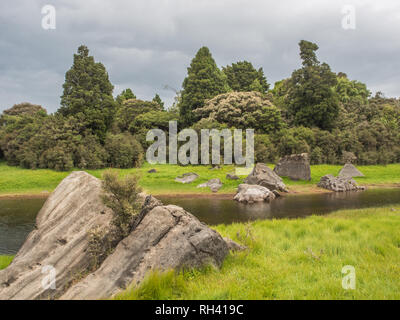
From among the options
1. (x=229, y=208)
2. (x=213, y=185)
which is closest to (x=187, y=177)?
(x=213, y=185)

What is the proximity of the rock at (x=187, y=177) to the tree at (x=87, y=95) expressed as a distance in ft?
51.5

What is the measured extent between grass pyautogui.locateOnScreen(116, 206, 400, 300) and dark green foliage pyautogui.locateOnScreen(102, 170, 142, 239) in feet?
7.05

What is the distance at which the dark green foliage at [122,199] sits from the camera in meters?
7.68

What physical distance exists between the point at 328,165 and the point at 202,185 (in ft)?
80.9

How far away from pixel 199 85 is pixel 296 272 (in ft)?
167

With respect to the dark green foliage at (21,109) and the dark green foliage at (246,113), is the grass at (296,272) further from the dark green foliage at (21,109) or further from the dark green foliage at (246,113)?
the dark green foliage at (21,109)

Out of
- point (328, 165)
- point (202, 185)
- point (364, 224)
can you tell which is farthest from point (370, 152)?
point (364, 224)

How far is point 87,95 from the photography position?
4000 cm

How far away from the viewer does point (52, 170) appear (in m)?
35.6

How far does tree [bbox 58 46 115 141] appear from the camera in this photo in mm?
39812

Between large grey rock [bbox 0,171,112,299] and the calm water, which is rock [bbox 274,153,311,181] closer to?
the calm water

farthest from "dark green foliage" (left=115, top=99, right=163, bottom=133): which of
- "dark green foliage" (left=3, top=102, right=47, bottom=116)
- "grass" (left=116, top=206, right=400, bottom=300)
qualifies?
"grass" (left=116, top=206, right=400, bottom=300)

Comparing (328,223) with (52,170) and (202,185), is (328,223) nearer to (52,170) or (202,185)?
(202,185)

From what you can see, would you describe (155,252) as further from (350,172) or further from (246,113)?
(246,113)
